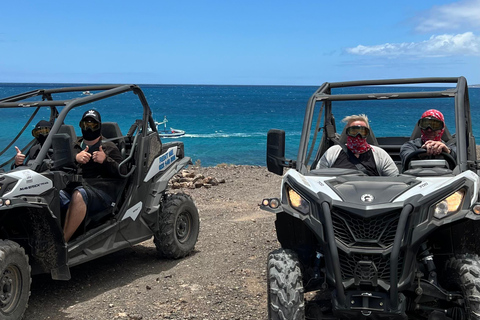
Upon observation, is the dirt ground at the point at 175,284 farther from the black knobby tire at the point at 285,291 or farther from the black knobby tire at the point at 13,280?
the black knobby tire at the point at 285,291

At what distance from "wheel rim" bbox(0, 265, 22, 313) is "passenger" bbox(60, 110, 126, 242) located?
779 mm

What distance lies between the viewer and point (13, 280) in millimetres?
5238

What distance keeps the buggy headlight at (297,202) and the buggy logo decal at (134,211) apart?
2678 millimetres

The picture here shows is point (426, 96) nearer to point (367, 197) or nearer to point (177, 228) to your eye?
point (367, 197)

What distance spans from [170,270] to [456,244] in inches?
141

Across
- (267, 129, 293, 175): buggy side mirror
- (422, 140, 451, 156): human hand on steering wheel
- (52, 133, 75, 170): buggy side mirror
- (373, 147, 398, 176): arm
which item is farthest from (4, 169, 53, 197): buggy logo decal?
(422, 140, 451, 156): human hand on steering wheel

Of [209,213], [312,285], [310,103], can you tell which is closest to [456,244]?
[312,285]

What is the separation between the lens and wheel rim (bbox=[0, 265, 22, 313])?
5.08 meters

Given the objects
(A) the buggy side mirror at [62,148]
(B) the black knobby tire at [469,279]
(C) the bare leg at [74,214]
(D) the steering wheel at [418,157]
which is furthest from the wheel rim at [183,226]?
(B) the black knobby tire at [469,279]

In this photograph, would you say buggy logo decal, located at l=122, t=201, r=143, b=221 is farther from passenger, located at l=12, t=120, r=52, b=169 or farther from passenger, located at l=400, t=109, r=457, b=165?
passenger, located at l=400, t=109, r=457, b=165

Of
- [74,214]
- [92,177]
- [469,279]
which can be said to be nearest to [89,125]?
[92,177]

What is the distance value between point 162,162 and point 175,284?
1.65 m

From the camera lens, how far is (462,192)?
4359 millimetres

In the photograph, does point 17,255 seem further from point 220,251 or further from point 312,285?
point 220,251
